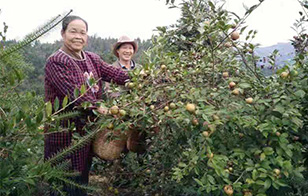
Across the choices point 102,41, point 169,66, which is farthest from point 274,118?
point 102,41

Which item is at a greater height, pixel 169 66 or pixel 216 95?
pixel 169 66

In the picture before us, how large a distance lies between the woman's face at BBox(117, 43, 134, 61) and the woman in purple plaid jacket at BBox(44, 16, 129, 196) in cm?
Result: 98

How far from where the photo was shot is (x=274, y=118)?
1646mm

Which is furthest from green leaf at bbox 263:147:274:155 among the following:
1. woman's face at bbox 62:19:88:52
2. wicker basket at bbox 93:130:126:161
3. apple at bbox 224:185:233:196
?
woman's face at bbox 62:19:88:52

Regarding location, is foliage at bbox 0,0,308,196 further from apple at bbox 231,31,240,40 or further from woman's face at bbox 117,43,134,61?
woman's face at bbox 117,43,134,61

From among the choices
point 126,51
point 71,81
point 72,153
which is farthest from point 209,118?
point 126,51

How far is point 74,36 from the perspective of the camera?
8.43 feet

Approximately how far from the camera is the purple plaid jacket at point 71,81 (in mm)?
2369

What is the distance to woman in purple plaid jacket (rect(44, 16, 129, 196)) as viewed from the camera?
239cm

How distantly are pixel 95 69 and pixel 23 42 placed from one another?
58.4 inches

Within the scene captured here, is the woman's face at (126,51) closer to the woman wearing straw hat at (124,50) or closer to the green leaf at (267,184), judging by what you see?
the woman wearing straw hat at (124,50)

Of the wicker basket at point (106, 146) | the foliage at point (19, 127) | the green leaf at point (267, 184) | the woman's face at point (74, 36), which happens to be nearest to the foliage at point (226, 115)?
the green leaf at point (267, 184)

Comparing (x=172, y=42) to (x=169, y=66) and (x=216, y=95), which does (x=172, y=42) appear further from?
(x=216, y=95)

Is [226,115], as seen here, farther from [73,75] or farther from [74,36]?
[74,36]
